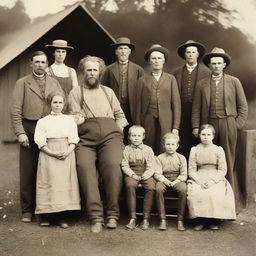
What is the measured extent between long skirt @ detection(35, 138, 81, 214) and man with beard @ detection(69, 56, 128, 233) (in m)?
0.12

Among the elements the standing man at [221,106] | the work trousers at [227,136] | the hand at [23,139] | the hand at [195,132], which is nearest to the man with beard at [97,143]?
the hand at [23,139]

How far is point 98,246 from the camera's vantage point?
14.6 ft

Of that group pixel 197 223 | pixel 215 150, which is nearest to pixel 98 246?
pixel 197 223

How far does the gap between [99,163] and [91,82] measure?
0.97m

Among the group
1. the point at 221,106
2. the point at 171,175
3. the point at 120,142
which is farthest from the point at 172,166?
the point at 221,106

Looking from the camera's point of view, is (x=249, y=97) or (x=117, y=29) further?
(x=117, y=29)

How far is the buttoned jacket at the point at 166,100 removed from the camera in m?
5.88

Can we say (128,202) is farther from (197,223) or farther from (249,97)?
(249,97)

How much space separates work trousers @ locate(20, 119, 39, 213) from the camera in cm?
539

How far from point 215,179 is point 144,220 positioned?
3.09ft

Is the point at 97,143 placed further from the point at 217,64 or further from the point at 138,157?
the point at 217,64

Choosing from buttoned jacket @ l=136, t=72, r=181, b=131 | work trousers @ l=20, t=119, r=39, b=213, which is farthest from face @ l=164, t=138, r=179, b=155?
work trousers @ l=20, t=119, r=39, b=213

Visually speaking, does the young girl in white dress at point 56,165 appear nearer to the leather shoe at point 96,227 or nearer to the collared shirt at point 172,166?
the leather shoe at point 96,227

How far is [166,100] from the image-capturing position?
5898 millimetres
